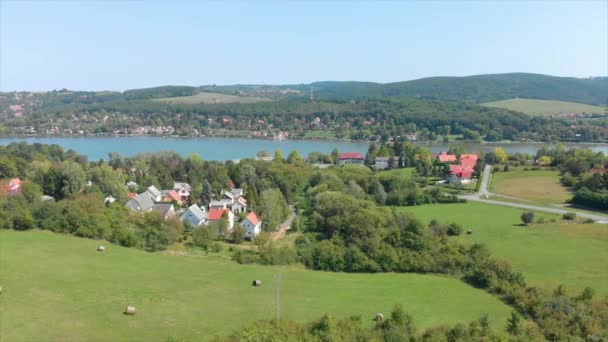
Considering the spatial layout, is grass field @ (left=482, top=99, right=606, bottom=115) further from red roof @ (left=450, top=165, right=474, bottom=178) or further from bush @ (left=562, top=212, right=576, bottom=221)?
bush @ (left=562, top=212, right=576, bottom=221)

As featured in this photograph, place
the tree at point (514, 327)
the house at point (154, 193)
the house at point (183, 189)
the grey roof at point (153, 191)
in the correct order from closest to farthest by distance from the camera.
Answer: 1. the tree at point (514, 327)
2. the house at point (154, 193)
3. the grey roof at point (153, 191)
4. the house at point (183, 189)

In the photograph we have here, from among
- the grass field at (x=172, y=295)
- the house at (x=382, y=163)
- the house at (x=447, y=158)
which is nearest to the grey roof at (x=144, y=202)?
the grass field at (x=172, y=295)

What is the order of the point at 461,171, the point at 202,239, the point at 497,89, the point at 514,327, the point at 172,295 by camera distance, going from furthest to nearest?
the point at 497,89 → the point at 461,171 → the point at 202,239 → the point at 172,295 → the point at 514,327

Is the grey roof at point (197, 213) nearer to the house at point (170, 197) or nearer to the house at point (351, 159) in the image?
the house at point (170, 197)

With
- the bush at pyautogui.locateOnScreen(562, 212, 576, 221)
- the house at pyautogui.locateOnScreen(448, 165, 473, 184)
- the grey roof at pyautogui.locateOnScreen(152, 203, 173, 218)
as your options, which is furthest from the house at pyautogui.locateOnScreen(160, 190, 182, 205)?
the bush at pyautogui.locateOnScreen(562, 212, 576, 221)

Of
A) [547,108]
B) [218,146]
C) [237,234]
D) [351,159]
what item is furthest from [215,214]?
[547,108]

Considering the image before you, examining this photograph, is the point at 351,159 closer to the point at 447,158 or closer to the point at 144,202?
the point at 447,158

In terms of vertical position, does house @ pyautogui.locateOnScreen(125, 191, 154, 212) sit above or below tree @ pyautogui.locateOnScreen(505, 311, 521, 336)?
below
